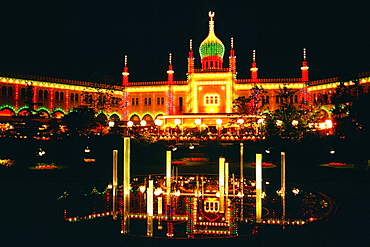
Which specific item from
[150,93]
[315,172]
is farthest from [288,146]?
[150,93]

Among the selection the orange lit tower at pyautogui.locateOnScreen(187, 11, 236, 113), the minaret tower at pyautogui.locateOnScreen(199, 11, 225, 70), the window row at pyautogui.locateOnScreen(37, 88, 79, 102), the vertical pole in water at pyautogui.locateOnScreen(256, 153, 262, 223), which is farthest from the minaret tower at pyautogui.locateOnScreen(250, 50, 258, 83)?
the vertical pole in water at pyautogui.locateOnScreen(256, 153, 262, 223)

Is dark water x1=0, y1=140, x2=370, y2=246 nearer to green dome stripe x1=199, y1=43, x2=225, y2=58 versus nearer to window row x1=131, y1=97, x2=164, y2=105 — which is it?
green dome stripe x1=199, y1=43, x2=225, y2=58

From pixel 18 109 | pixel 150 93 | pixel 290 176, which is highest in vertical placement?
pixel 150 93

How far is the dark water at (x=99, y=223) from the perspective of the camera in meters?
7.50

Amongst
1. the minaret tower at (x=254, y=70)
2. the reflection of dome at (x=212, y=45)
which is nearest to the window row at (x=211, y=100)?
the reflection of dome at (x=212, y=45)

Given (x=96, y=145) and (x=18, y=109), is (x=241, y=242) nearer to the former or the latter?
(x=96, y=145)

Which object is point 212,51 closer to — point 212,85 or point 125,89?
point 212,85

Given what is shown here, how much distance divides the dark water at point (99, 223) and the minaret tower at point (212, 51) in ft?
102

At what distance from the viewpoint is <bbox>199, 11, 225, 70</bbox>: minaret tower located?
148 feet

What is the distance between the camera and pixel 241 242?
7.54m

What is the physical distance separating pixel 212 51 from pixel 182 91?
857 cm

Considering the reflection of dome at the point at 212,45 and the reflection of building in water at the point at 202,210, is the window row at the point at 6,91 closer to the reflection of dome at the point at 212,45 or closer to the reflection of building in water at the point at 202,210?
the reflection of dome at the point at 212,45

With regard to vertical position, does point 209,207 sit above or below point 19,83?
below

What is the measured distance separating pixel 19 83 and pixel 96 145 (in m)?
22.9
